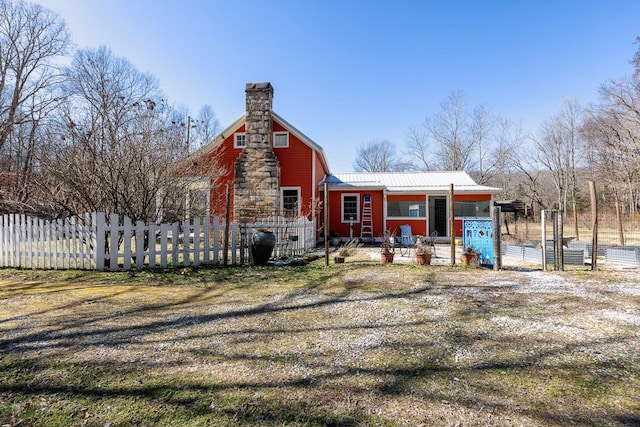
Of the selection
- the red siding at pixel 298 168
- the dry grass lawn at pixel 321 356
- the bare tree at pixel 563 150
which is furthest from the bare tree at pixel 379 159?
the dry grass lawn at pixel 321 356

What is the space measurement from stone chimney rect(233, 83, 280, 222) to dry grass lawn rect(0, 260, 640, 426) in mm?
7775

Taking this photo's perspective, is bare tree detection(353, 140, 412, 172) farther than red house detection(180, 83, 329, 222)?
Yes

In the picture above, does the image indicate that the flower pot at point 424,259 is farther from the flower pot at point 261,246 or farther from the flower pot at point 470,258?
the flower pot at point 261,246

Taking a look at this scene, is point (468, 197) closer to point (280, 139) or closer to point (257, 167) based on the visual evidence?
point (280, 139)

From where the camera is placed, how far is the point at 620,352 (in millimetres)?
2805

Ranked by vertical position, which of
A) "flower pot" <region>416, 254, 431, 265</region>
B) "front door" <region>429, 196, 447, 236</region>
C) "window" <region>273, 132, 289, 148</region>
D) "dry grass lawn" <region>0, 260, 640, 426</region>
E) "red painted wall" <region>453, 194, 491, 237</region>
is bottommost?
"dry grass lawn" <region>0, 260, 640, 426</region>

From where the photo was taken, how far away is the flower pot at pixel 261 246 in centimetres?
774

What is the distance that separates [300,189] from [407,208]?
5.13m

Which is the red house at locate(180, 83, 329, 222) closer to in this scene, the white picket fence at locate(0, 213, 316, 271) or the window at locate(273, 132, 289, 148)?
the window at locate(273, 132, 289, 148)

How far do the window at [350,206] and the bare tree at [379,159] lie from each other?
2660cm

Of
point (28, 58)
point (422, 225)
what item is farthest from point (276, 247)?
point (28, 58)

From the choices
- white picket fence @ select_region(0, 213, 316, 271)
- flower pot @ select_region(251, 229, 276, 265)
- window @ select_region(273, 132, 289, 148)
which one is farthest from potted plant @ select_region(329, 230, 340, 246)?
white picket fence @ select_region(0, 213, 316, 271)

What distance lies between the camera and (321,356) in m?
2.71

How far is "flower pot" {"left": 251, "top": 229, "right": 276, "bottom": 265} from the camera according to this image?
25.4ft
